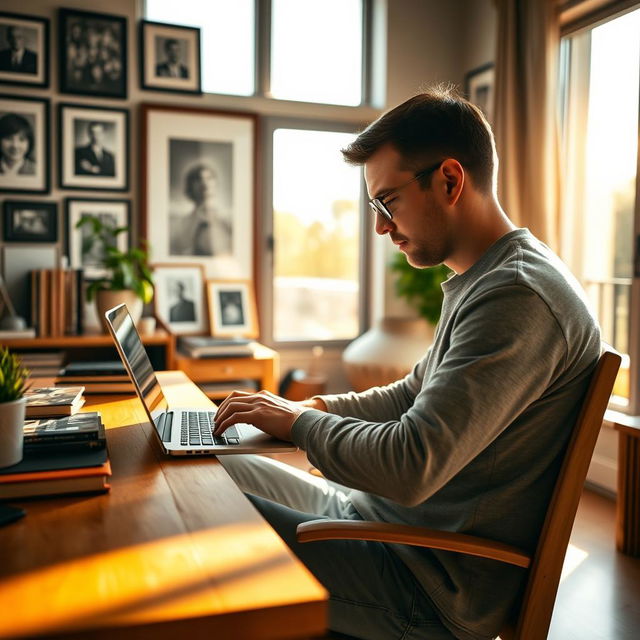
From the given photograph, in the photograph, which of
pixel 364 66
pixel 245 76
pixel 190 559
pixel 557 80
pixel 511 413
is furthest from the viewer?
pixel 364 66

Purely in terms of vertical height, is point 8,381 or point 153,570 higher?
point 8,381

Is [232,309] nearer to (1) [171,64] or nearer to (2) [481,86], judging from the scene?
(1) [171,64]

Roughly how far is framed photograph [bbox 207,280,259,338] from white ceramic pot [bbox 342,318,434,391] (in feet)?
2.00

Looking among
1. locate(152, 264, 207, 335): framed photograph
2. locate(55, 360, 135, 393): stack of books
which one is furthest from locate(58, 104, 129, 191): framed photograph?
locate(55, 360, 135, 393): stack of books

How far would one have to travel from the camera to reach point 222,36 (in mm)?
3984

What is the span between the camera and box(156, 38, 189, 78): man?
3746 mm

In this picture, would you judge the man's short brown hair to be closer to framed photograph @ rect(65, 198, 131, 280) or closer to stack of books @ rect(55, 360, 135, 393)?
stack of books @ rect(55, 360, 135, 393)

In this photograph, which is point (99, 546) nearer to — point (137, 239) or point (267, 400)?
point (267, 400)

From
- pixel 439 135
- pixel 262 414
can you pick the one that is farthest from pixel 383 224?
pixel 262 414

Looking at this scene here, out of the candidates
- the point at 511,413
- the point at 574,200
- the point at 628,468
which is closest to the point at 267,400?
the point at 511,413

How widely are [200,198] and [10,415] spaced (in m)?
3.07

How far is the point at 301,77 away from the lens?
4.18m

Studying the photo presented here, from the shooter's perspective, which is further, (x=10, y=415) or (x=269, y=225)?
(x=269, y=225)

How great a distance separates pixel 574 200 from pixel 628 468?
1552 millimetres
